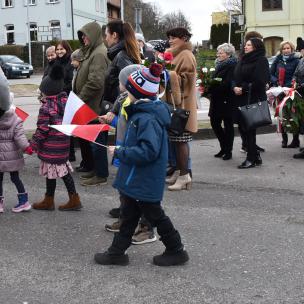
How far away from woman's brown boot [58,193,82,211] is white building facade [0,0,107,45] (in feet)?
156

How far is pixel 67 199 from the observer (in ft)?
21.4

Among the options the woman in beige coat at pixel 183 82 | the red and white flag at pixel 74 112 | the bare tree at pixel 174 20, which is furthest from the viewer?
the bare tree at pixel 174 20

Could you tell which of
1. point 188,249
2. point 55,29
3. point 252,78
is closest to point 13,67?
point 55,29

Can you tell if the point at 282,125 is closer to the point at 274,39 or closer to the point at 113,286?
the point at 113,286

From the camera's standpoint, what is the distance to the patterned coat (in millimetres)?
5727

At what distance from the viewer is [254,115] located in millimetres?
7914

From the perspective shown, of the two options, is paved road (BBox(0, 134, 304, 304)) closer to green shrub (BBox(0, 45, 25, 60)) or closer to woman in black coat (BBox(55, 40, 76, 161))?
woman in black coat (BBox(55, 40, 76, 161))

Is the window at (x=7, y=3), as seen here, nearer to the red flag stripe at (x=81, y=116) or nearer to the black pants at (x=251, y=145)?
the black pants at (x=251, y=145)

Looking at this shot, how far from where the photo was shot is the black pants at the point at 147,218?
4.34 m

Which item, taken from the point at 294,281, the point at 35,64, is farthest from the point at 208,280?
the point at 35,64

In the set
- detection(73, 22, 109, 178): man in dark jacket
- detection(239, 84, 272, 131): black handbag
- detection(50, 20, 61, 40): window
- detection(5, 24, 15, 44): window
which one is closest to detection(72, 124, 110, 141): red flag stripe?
detection(73, 22, 109, 178): man in dark jacket

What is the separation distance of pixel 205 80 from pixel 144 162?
448 cm

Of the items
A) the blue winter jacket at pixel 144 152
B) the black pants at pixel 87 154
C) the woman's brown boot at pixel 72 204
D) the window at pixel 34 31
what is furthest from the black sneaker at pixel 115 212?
the window at pixel 34 31

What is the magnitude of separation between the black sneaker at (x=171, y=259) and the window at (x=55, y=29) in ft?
162
